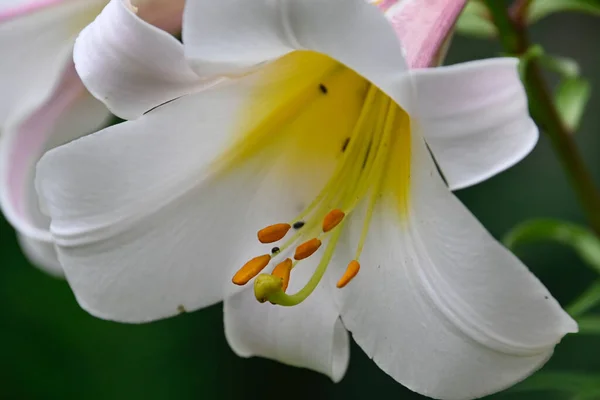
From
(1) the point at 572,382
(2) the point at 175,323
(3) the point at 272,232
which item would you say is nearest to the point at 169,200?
(3) the point at 272,232

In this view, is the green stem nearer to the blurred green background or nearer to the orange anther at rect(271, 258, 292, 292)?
the orange anther at rect(271, 258, 292, 292)

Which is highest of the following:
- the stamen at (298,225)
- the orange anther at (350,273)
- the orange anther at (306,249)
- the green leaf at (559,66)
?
the orange anther at (306,249)

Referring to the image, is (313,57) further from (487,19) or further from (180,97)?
(487,19)

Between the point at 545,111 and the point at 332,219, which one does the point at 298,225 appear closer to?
the point at 332,219

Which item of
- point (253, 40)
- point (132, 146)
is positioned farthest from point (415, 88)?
point (132, 146)

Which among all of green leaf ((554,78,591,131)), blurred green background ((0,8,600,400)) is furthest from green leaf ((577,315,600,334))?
blurred green background ((0,8,600,400))

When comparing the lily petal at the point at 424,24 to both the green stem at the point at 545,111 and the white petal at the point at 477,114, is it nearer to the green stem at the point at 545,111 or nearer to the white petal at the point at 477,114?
the white petal at the point at 477,114

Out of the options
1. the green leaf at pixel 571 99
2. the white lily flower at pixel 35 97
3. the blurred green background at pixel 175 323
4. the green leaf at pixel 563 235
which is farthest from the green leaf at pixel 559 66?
the blurred green background at pixel 175 323
